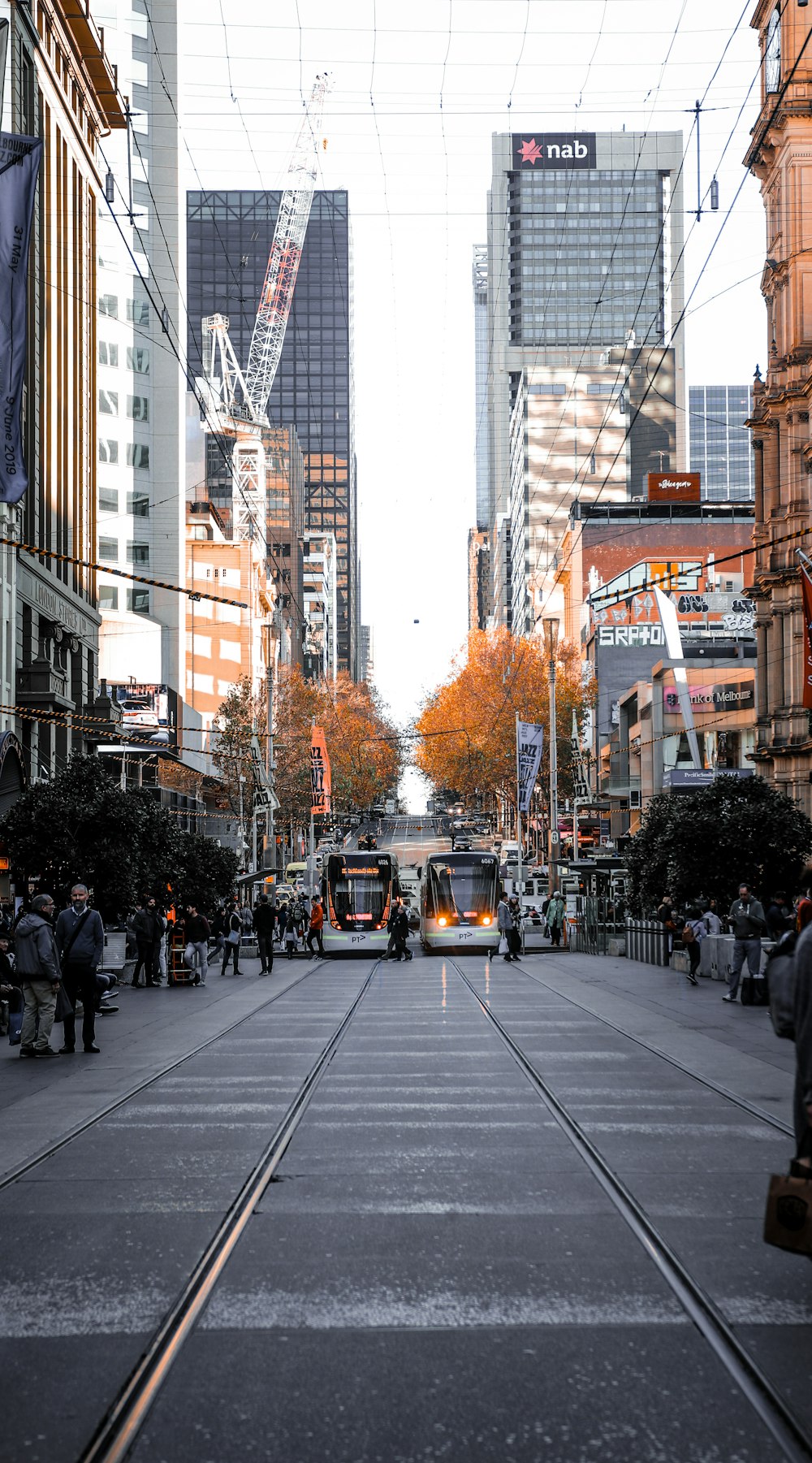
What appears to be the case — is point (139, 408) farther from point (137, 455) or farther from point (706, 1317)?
point (706, 1317)

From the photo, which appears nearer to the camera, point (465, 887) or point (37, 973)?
point (37, 973)

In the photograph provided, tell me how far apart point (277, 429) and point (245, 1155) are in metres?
170

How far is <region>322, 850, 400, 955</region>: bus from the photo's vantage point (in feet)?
152

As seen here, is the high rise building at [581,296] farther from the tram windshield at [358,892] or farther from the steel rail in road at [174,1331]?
the steel rail in road at [174,1331]

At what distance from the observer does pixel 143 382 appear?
300 feet

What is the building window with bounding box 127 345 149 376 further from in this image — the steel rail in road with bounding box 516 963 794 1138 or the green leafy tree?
the steel rail in road with bounding box 516 963 794 1138

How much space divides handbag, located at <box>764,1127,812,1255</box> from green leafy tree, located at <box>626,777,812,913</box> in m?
27.5

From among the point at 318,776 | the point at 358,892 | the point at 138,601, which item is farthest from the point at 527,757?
the point at 138,601

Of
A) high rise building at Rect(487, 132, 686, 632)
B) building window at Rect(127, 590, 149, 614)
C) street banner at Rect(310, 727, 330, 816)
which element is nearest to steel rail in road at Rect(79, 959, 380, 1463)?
street banner at Rect(310, 727, 330, 816)

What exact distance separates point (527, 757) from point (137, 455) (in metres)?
44.0

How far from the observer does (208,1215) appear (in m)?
8.30

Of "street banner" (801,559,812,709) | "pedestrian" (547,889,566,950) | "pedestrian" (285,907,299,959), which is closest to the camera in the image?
"street banner" (801,559,812,709)

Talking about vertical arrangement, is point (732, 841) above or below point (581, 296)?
below

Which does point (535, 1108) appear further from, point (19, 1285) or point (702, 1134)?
point (19, 1285)
